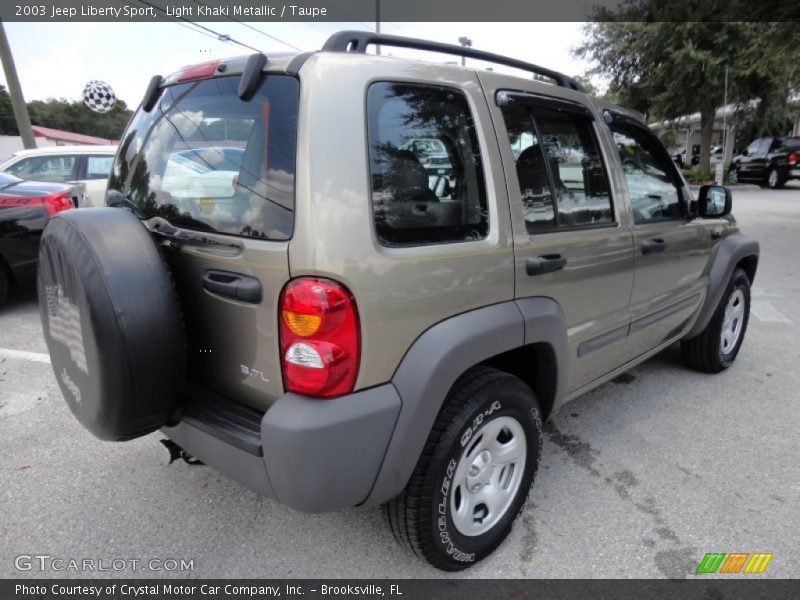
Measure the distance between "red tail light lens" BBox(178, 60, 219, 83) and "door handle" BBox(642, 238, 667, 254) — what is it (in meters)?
2.16

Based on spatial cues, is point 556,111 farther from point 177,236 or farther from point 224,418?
point 224,418

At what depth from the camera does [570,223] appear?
2.38 meters

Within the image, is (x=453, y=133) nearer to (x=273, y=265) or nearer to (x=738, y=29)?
(x=273, y=265)

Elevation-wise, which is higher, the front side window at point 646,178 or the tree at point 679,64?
the tree at point 679,64

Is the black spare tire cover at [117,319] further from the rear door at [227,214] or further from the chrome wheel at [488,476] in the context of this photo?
the chrome wheel at [488,476]

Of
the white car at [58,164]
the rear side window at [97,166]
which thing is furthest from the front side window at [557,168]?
the rear side window at [97,166]

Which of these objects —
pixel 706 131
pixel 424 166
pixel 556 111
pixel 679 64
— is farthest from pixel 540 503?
pixel 706 131

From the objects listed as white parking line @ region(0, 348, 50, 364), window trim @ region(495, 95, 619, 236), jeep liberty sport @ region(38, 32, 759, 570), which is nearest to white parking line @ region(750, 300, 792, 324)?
window trim @ region(495, 95, 619, 236)

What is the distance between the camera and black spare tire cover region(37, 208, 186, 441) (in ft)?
5.52

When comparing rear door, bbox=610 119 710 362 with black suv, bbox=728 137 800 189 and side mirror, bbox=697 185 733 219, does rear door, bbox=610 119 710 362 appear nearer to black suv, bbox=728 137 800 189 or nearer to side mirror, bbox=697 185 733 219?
side mirror, bbox=697 185 733 219

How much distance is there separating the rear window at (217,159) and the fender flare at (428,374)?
0.58 m

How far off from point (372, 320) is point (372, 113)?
2.21 feet

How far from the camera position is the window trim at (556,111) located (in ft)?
7.23

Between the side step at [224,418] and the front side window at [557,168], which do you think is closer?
the side step at [224,418]
